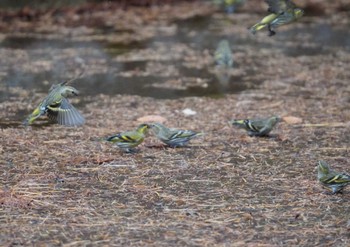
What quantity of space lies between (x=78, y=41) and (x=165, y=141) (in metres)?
6.40

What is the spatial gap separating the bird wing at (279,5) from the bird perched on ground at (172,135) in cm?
146

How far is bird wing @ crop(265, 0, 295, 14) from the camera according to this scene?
649cm

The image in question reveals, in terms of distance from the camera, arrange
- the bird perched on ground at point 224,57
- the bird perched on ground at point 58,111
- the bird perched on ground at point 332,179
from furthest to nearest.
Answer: the bird perched on ground at point 224,57, the bird perched on ground at point 58,111, the bird perched on ground at point 332,179

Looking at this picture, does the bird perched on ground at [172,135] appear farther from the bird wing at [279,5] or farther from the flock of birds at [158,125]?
the bird wing at [279,5]

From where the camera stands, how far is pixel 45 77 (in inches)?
414

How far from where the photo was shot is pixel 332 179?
5.77m

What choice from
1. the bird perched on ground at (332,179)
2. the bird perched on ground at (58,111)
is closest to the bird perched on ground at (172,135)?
the bird perched on ground at (58,111)

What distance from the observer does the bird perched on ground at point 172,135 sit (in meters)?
7.16

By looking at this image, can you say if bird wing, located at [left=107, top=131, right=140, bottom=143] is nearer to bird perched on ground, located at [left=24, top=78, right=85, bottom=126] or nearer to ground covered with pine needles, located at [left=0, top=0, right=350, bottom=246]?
ground covered with pine needles, located at [left=0, top=0, right=350, bottom=246]

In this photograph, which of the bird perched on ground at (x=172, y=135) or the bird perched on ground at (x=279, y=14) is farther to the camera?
the bird perched on ground at (x=172, y=135)

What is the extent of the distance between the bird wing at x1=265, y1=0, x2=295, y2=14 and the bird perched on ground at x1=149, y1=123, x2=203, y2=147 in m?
1.46

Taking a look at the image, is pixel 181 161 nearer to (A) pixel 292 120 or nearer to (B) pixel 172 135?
(B) pixel 172 135

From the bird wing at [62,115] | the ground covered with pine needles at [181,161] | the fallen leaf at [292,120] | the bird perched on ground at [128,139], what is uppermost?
the bird wing at [62,115]

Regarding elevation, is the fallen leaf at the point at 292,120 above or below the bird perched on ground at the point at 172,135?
below
